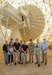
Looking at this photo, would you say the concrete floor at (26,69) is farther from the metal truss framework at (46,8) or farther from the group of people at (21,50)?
the metal truss framework at (46,8)

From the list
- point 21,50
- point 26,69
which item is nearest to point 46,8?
point 21,50

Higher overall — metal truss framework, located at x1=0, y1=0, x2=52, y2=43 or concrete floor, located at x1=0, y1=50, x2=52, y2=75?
metal truss framework, located at x1=0, y1=0, x2=52, y2=43

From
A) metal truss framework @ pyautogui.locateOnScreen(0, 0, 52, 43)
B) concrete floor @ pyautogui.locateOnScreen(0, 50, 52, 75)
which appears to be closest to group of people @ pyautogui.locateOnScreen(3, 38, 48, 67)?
concrete floor @ pyautogui.locateOnScreen(0, 50, 52, 75)

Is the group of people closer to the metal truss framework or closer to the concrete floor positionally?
the concrete floor

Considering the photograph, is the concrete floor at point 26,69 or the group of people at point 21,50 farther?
the group of people at point 21,50

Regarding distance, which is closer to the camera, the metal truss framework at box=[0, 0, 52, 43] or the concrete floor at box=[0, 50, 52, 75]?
the concrete floor at box=[0, 50, 52, 75]

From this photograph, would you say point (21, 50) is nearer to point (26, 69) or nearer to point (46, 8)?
point (26, 69)

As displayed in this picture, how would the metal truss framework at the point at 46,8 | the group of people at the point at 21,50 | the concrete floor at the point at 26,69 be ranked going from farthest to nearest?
the metal truss framework at the point at 46,8, the group of people at the point at 21,50, the concrete floor at the point at 26,69

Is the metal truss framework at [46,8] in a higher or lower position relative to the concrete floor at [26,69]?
higher

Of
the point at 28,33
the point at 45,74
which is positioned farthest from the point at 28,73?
the point at 28,33

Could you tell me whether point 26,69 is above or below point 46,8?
below

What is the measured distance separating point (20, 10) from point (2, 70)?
8.31 meters

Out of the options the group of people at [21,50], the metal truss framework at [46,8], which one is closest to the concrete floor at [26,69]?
the group of people at [21,50]

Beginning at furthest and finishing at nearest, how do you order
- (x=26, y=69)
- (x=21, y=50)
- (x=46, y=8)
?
(x=46, y=8) → (x=21, y=50) → (x=26, y=69)
